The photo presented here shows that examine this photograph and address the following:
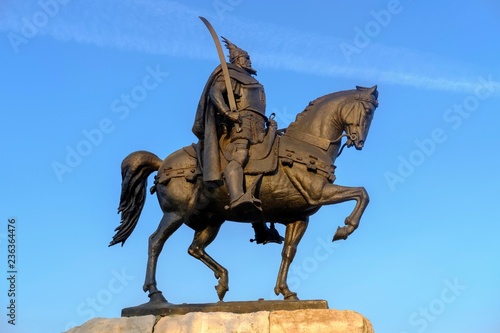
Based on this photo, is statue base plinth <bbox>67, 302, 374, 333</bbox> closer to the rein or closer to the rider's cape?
the rider's cape

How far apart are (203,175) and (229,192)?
0.51 meters

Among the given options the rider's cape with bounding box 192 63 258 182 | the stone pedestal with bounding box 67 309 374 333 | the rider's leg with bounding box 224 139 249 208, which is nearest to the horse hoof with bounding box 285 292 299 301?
the stone pedestal with bounding box 67 309 374 333

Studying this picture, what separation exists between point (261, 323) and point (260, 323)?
1cm

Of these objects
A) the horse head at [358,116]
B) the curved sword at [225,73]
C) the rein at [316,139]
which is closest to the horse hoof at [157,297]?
the curved sword at [225,73]

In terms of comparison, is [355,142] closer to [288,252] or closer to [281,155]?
[281,155]

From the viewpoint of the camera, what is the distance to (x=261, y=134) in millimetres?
10672

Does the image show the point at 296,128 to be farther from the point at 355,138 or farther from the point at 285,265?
the point at 285,265

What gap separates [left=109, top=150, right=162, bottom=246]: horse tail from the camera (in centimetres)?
1154

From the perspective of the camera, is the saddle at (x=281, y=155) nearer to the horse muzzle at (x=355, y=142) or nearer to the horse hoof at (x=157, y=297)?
the horse muzzle at (x=355, y=142)

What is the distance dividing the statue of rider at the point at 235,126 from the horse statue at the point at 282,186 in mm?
270

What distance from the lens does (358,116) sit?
421 inches

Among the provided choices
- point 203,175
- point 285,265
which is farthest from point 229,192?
point 285,265

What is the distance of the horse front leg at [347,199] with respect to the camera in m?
9.81

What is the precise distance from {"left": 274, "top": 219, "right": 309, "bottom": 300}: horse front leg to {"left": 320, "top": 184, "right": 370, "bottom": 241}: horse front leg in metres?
0.65
